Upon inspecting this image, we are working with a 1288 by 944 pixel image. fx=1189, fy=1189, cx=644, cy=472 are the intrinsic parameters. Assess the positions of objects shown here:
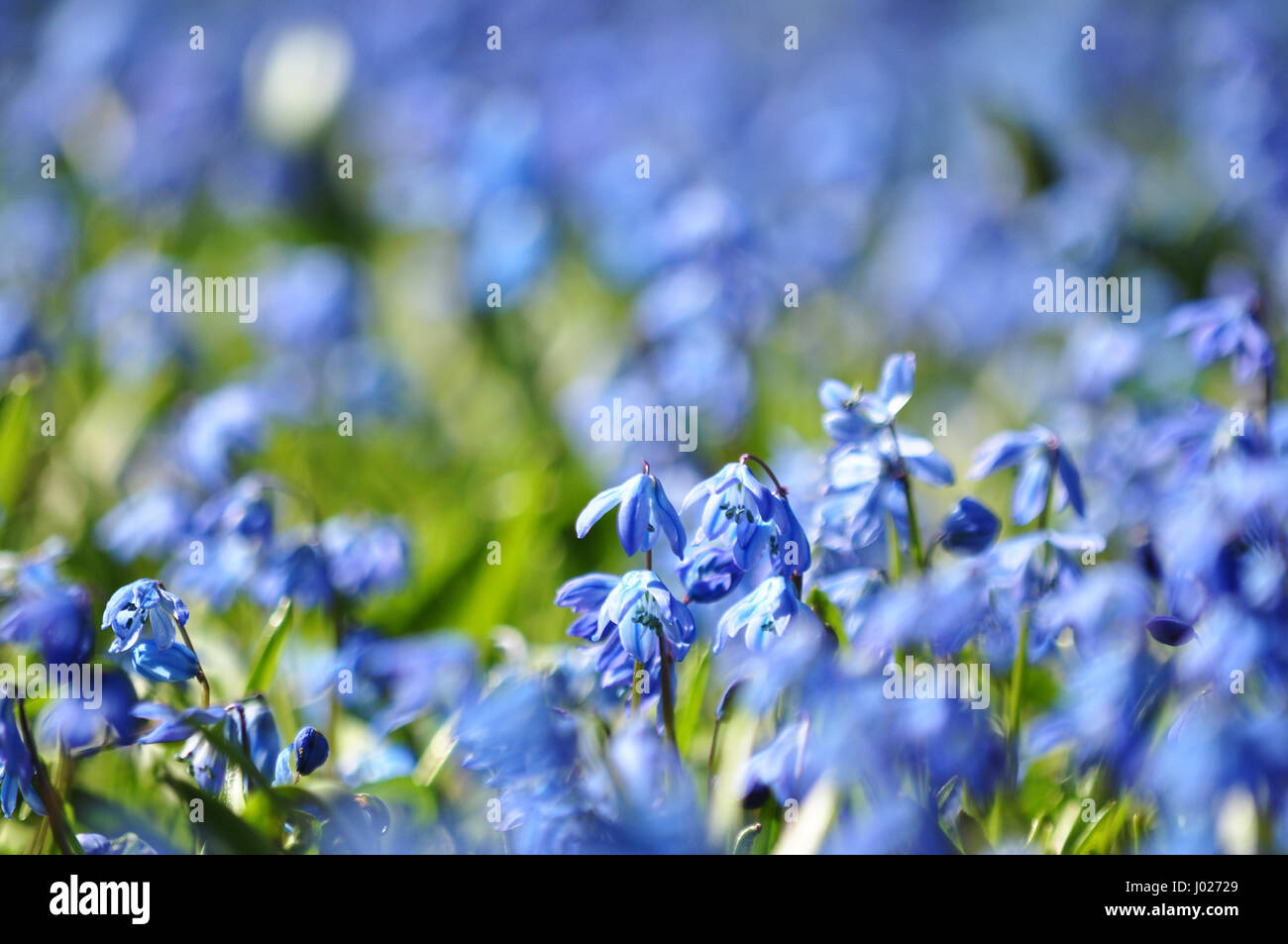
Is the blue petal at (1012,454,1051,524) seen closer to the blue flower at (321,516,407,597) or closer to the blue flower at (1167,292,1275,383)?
the blue flower at (1167,292,1275,383)

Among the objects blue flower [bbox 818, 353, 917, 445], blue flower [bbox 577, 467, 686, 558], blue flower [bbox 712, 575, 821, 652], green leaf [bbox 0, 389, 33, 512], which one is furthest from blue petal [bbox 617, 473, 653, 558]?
green leaf [bbox 0, 389, 33, 512]

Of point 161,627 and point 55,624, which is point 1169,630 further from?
point 55,624

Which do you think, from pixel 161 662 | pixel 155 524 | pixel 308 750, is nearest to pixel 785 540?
pixel 308 750

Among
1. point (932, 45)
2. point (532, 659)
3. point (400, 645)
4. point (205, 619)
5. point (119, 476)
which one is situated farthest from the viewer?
point (932, 45)

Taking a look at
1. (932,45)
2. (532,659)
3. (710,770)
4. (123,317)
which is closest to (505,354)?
(123,317)
